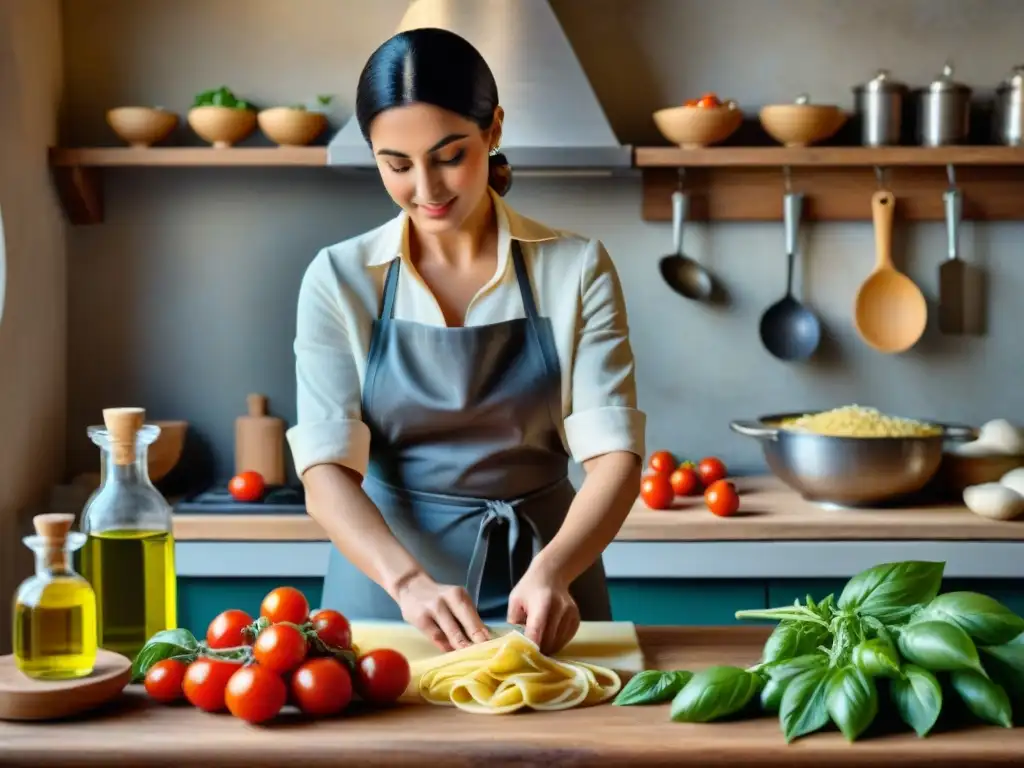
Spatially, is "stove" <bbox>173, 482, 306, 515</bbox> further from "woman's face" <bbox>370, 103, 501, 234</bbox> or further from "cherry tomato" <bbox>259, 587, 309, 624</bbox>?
"cherry tomato" <bbox>259, 587, 309, 624</bbox>

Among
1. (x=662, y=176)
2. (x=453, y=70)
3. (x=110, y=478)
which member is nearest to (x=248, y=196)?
(x=662, y=176)

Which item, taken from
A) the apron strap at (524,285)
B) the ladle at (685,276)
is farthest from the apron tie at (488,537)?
the ladle at (685,276)

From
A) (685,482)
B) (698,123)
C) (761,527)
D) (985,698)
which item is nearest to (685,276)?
(698,123)

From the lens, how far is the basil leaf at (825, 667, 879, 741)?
1152 mm

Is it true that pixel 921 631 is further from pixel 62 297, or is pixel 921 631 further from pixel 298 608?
pixel 62 297

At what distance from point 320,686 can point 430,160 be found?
65 cm

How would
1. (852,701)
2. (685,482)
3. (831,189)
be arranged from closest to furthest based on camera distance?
(852,701) < (685,482) < (831,189)

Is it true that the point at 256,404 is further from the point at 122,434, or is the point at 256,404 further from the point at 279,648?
the point at 279,648

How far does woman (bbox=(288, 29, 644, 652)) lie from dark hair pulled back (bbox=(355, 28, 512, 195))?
81 millimetres

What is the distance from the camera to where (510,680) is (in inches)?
50.6

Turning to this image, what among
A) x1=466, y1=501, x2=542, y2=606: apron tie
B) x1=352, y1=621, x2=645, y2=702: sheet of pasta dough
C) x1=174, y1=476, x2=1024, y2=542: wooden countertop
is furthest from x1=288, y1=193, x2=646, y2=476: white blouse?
x1=174, y1=476, x2=1024, y2=542: wooden countertop

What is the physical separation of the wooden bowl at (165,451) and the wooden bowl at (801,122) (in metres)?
1.52

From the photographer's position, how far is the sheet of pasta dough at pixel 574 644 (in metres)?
1.42

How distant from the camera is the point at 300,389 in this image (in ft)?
5.73
